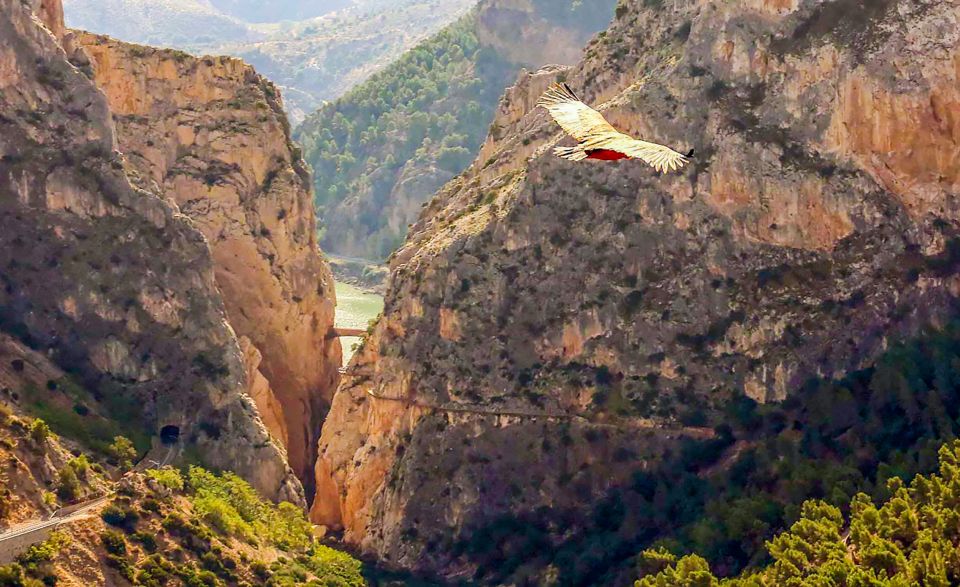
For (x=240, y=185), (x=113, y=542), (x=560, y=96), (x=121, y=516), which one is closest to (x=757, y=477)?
(x=121, y=516)

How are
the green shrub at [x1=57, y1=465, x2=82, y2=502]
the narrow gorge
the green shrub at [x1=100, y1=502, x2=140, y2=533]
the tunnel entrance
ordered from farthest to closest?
1. the narrow gorge
2. the tunnel entrance
3. the green shrub at [x1=57, y1=465, x2=82, y2=502]
4. the green shrub at [x1=100, y1=502, x2=140, y2=533]

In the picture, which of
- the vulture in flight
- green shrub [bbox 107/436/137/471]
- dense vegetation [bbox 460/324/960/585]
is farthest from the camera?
green shrub [bbox 107/436/137/471]

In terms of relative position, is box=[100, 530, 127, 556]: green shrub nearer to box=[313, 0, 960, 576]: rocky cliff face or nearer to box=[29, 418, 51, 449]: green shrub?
box=[29, 418, 51, 449]: green shrub

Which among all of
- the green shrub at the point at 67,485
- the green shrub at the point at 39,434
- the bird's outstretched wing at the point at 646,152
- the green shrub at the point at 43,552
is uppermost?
the bird's outstretched wing at the point at 646,152

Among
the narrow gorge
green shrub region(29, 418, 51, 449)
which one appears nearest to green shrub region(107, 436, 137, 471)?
the narrow gorge

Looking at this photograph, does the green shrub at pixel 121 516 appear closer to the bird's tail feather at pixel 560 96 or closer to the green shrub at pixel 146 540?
the green shrub at pixel 146 540

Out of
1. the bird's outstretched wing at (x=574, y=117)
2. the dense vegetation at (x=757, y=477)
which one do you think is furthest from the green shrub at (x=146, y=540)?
the bird's outstretched wing at (x=574, y=117)
